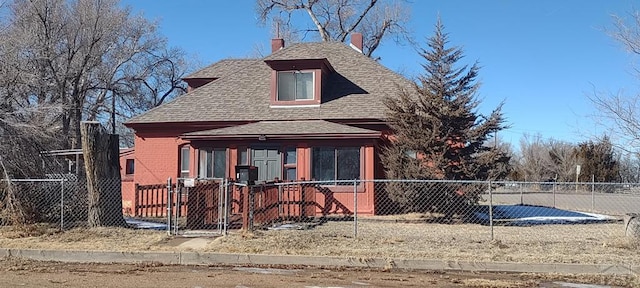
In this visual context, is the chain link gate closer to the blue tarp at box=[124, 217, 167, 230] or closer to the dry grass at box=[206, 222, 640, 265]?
the blue tarp at box=[124, 217, 167, 230]

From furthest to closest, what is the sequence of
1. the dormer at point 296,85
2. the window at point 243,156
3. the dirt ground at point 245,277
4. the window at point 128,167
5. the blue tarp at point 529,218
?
the window at point 128,167, the dormer at point 296,85, the window at point 243,156, the blue tarp at point 529,218, the dirt ground at point 245,277

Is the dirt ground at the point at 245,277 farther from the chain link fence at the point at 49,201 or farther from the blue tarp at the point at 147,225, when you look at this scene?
the blue tarp at the point at 147,225

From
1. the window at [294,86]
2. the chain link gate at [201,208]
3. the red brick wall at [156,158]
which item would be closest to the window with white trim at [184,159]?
the red brick wall at [156,158]

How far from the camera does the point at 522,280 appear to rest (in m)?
9.15

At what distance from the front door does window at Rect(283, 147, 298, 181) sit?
0.30 meters

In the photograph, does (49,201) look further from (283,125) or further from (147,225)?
(283,125)

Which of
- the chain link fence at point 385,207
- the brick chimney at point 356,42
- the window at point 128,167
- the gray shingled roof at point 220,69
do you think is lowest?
the chain link fence at point 385,207

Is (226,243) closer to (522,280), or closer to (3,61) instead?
(522,280)

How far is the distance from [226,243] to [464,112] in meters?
8.12

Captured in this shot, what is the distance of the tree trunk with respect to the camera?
45.4ft

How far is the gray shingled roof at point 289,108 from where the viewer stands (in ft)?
66.0

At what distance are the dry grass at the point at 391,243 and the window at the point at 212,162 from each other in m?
6.06

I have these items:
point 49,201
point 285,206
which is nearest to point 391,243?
point 285,206

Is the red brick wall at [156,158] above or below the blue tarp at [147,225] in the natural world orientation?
above
